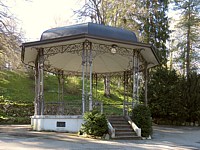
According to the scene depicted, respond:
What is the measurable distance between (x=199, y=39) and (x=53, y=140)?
94.2 feet

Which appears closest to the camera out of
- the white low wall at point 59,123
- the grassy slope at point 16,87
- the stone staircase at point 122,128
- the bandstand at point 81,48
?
the stone staircase at point 122,128

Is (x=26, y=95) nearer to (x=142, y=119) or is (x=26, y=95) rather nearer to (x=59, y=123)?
(x=59, y=123)

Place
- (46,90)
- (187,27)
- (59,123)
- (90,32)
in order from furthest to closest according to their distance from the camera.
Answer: (187,27)
(46,90)
(59,123)
(90,32)

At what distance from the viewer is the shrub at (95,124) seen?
1179cm

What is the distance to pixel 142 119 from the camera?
13.3 m

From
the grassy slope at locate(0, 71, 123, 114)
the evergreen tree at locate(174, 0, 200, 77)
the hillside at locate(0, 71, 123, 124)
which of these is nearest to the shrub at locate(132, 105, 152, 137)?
the hillside at locate(0, 71, 123, 124)

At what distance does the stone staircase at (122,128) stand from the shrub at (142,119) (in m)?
0.46

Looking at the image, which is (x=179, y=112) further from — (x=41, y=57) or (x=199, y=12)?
(x=199, y=12)

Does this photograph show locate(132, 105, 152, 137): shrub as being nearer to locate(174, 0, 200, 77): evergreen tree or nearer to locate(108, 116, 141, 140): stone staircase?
locate(108, 116, 141, 140): stone staircase

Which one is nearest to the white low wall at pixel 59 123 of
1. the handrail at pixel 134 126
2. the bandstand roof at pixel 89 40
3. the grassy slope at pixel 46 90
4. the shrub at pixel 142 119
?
the handrail at pixel 134 126

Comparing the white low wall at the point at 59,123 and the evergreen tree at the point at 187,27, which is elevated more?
the evergreen tree at the point at 187,27

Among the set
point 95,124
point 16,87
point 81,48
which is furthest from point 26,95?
point 95,124

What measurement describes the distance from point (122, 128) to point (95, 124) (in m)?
1.83

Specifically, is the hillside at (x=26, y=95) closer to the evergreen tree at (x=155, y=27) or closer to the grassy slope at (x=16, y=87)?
the grassy slope at (x=16, y=87)
